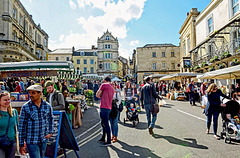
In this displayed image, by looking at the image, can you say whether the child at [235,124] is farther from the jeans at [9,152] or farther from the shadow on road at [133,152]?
the jeans at [9,152]

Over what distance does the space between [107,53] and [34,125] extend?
53.8 metres

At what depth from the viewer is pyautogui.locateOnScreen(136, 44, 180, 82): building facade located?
47.8m

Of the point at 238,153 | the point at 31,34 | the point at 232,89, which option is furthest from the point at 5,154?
the point at 31,34

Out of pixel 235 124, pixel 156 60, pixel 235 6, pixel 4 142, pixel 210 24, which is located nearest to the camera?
pixel 4 142

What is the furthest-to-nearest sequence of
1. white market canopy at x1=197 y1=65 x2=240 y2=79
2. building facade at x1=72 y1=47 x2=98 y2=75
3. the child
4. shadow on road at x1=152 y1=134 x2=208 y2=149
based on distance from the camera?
1. building facade at x1=72 y1=47 x2=98 y2=75
2. white market canopy at x1=197 y1=65 x2=240 y2=79
3. the child
4. shadow on road at x1=152 y1=134 x2=208 y2=149

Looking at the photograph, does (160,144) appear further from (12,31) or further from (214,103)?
(12,31)

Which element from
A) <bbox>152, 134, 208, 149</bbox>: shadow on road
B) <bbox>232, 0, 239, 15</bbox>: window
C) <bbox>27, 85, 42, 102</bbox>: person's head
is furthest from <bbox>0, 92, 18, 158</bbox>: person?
<bbox>232, 0, 239, 15</bbox>: window

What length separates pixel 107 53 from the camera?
55.5 meters

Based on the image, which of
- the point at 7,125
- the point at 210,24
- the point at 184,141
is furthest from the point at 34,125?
the point at 210,24

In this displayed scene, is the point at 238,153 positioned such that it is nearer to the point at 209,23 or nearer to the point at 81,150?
the point at 81,150

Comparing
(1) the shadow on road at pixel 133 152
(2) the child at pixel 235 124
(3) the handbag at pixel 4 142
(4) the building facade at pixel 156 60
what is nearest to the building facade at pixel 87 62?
(4) the building facade at pixel 156 60

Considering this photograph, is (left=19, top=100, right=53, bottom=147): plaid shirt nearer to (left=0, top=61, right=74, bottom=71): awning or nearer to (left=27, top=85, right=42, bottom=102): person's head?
(left=27, top=85, right=42, bottom=102): person's head

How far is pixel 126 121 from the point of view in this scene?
7777 mm

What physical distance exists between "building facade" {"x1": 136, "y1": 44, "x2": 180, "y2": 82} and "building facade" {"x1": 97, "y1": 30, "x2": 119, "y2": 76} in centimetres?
1096
